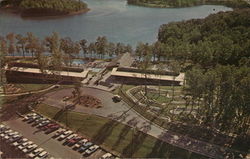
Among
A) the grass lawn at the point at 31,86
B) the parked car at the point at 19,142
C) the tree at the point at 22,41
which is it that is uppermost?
the tree at the point at 22,41

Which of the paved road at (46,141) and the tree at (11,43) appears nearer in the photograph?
the paved road at (46,141)

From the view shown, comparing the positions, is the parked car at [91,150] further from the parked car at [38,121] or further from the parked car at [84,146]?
the parked car at [38,121]

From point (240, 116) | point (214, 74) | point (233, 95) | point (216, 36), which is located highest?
point (216, 36)

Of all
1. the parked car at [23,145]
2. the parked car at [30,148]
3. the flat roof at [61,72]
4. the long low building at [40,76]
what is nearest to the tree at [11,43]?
the long low building at [40,76]

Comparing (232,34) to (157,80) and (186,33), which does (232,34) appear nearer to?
(186,33)

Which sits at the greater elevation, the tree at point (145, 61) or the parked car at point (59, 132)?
the tree at point (145, 61)

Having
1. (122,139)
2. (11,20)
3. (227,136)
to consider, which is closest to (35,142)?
(122,139)

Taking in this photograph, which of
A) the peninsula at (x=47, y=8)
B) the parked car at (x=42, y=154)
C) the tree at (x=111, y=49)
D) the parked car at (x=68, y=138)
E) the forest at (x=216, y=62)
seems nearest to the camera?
the parked car at (x=42, y=154)
